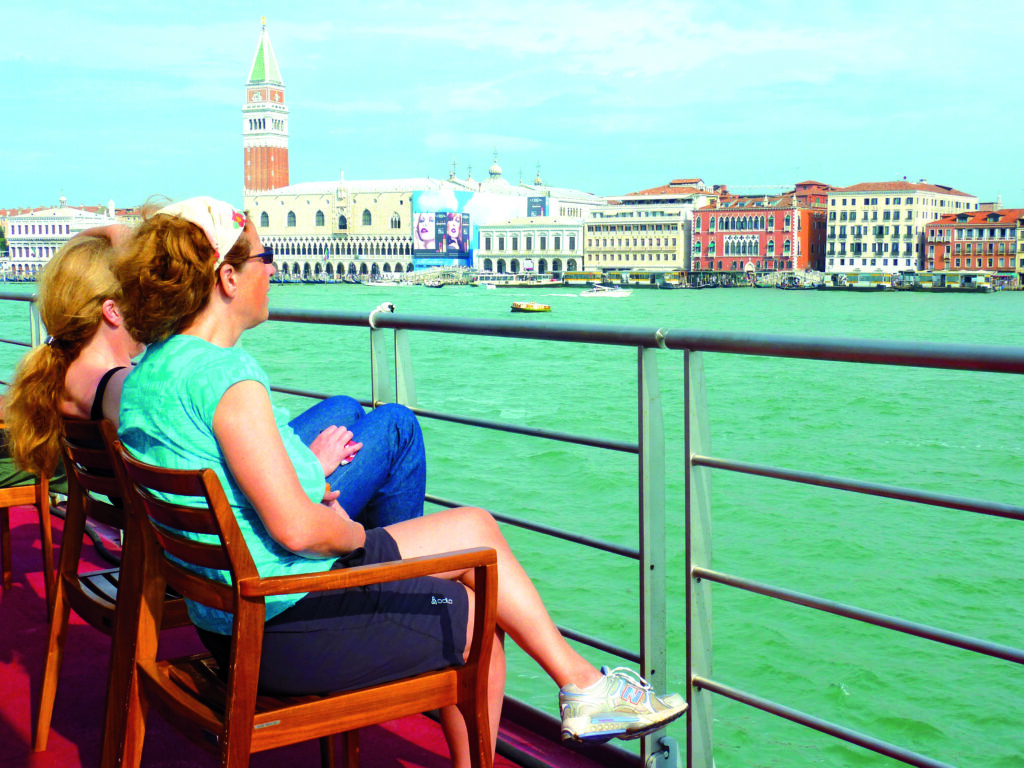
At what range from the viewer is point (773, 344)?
1.01 meters

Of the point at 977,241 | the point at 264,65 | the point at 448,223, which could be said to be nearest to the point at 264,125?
the point at 264,65

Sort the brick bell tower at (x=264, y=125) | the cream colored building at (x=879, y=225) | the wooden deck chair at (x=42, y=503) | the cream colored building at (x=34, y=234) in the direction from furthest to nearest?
the cream colored building at (x=34, y=234)
the brick bell tower at (x=264, y=125)
the cream colored building at (x=879, y=225)
the wooden deck chair at (x=42, y=503)

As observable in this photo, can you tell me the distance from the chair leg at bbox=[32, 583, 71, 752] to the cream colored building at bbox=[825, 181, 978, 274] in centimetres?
5954

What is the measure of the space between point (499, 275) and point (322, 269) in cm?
1053

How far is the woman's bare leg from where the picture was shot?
3.08 feet

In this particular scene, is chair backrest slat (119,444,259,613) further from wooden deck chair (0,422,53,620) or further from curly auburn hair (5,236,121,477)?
wooden deck chair (0,422,53,620)

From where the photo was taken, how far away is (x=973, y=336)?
79.9 feet

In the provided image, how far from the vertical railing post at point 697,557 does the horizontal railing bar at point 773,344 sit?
0.04 meters

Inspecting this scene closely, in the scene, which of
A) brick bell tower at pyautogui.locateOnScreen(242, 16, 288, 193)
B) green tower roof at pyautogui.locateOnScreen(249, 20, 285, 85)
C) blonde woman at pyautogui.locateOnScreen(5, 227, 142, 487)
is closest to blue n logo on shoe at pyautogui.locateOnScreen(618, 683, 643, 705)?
blonde woman at pyautogui.locateOnScreen(5, 227, 142, 487)

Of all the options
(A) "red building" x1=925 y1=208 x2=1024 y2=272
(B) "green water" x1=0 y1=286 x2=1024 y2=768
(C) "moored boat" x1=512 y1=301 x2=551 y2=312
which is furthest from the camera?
(A) "red building" x1=925 y1=208 x2=1024 y2=272

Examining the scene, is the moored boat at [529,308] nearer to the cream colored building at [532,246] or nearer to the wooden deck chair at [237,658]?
the cream colored building at [532,246]

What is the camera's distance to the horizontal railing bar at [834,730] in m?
1.03

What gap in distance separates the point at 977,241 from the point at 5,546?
58.2m

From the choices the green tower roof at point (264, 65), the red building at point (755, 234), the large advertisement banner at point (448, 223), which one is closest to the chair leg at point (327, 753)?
the red building at point (755, 234)
